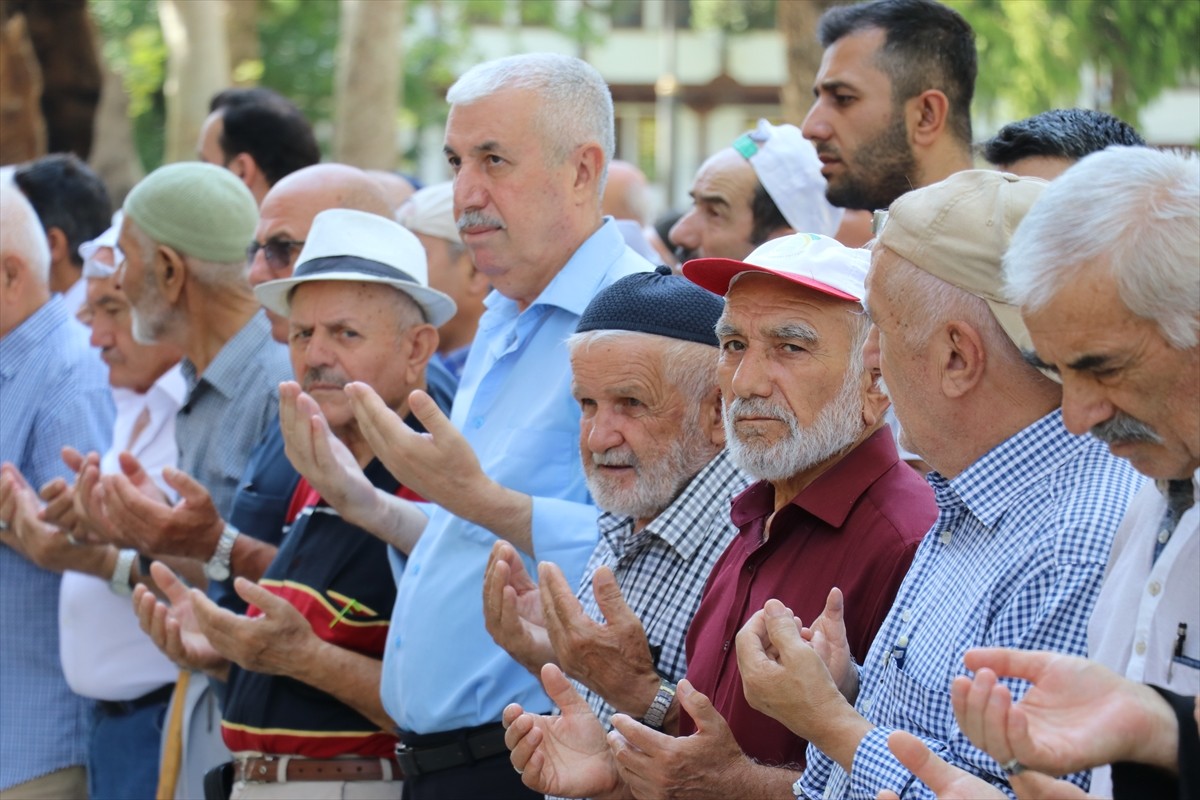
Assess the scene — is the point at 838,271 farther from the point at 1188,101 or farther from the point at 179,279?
the point at 1188,101

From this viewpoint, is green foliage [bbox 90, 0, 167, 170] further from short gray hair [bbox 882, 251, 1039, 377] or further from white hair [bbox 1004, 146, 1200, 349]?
white hair [bbox 1004, 146, 1200, 349]

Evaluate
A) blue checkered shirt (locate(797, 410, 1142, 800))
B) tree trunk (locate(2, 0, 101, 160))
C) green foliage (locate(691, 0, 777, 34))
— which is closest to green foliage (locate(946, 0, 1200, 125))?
tree trunk (locate(2, 0, 101, 160))

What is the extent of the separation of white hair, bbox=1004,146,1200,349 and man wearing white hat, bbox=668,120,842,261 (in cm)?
314

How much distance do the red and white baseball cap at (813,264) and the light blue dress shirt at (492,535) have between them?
91 centimetres

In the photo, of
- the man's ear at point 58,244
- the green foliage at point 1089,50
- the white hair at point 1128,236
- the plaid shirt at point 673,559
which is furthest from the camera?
the green foliage at point 1089,50

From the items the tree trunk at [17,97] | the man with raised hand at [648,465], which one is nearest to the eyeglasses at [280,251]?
the man with raised hand at [648,465]

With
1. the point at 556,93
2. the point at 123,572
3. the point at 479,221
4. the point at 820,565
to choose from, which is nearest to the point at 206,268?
the point at 123,572

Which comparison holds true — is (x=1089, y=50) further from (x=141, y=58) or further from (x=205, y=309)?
(x=205, y=309)

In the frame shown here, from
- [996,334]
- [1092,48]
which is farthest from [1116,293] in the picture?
[1092,48]

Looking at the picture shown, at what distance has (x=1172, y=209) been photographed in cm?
223

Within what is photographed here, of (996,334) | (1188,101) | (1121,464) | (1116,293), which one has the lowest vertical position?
(1188,101)

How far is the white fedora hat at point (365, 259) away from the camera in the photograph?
4.72 m

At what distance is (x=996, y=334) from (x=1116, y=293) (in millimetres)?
517

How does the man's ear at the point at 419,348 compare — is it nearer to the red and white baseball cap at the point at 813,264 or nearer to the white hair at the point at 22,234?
the red and white baseball cap at the point at 813,264
